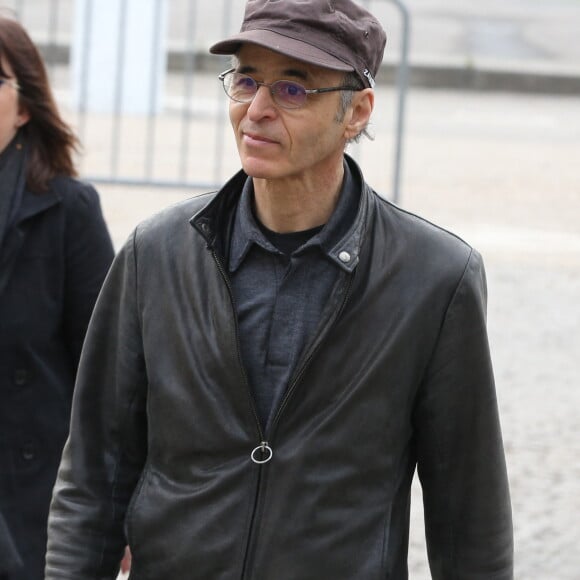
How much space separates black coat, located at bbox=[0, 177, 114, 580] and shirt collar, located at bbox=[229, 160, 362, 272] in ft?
3.64

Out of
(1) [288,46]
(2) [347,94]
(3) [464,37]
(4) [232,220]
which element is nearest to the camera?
(1) [288,46]

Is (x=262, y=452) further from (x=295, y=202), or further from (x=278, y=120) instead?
(x=278, y=120)

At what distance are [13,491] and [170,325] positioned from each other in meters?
1.26

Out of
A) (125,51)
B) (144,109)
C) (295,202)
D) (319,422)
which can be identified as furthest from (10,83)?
(144,109)

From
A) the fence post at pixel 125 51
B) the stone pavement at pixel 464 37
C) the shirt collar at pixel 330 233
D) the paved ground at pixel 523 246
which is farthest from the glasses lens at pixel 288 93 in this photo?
the stone pavement at pixel 464 37

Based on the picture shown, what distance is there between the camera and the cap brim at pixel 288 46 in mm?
2595

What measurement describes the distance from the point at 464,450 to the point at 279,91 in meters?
0.70

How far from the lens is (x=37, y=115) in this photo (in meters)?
4.04

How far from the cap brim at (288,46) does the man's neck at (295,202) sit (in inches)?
8.8

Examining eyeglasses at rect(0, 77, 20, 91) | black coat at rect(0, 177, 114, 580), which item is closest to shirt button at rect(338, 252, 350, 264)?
black coat at rect(0, 177, 114, 580)

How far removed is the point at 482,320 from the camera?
275 cm

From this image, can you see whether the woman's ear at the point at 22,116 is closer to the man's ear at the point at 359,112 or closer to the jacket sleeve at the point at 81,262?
the jacket sleeve at the point at 81,262

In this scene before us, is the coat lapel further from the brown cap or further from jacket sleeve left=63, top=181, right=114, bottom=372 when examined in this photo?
the brown cap

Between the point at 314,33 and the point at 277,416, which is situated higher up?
the point at 314,33
